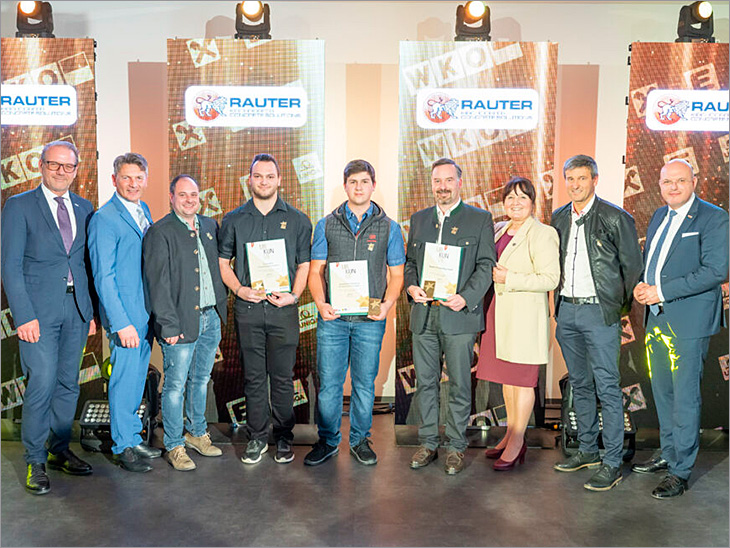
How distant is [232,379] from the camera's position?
4430 millimetres

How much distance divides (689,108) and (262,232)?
9.48 feet

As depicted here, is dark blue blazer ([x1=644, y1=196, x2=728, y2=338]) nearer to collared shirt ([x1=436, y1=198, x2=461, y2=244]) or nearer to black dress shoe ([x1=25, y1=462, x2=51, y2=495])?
collared shirt ([x1=436, y1=198, x2=461, y2=244])

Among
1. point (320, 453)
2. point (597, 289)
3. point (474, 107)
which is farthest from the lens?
point (474, 107)

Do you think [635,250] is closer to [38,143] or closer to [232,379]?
[232,379]

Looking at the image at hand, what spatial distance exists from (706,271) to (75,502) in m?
3.56

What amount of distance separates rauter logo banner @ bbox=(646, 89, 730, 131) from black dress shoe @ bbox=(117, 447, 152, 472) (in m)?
3.85

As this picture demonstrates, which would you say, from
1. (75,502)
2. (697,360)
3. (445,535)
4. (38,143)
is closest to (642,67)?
(697,360)

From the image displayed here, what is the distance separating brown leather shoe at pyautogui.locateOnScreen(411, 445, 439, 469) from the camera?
12.6 ft

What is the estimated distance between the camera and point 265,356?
3.88 metres

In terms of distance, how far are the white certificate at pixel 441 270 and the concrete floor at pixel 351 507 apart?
107 centimetres

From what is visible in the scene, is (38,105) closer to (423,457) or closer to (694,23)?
(423,457)

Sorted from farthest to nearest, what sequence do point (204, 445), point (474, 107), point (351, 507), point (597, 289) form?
point (474, 107)
point (204, 445)
point (597, 289)
point (351, 507)

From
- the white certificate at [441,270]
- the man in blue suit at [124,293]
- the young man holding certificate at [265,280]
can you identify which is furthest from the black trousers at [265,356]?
the white certificate at [441,270]

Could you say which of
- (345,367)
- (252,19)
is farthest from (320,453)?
(252,19)
